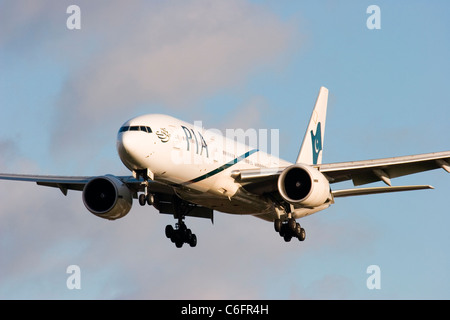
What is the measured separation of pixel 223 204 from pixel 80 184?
8002mm

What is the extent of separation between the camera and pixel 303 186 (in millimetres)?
40625

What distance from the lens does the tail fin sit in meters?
51.6

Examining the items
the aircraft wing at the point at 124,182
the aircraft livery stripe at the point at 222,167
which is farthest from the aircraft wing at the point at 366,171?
the aircraft wing at the point at 124,182

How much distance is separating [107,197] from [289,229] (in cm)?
895

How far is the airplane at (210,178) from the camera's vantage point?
122 ft

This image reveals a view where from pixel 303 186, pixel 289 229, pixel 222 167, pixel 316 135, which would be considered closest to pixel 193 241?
pixel 289 229

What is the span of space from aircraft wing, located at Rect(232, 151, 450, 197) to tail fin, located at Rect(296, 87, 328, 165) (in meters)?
8.63

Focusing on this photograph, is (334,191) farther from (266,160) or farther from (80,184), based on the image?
(80,184)

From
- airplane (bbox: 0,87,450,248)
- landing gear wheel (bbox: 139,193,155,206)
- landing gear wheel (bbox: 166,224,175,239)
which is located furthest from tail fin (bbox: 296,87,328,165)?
landing gear wheel (bbox: 139,193,155,206)

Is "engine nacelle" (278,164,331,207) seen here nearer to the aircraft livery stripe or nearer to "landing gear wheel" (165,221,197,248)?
the aircraft livery stripe

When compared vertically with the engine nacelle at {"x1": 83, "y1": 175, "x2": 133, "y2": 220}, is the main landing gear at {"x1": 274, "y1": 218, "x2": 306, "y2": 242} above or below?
below

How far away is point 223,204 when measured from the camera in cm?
4200

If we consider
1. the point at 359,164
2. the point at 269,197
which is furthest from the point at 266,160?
the point at 359,164
